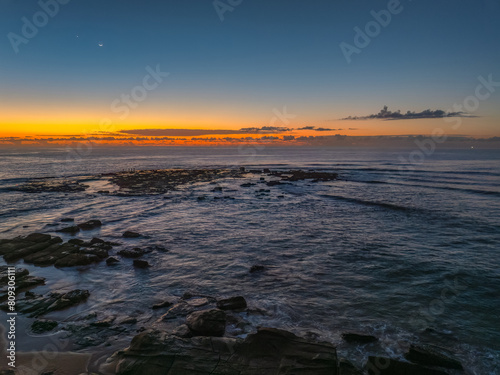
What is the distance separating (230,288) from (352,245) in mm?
11060

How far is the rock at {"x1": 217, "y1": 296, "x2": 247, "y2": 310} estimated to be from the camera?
12.7 metres

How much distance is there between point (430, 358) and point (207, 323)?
720 cm

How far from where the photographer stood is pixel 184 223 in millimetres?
29484

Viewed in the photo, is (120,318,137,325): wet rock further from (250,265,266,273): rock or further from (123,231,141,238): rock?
(123,231,141,238): rock

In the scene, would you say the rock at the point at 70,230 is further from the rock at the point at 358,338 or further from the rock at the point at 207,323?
the rock at the point at 358,338

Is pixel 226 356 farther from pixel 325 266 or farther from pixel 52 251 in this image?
pixel 52 251

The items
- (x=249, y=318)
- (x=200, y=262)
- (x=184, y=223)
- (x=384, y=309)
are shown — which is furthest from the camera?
(x=184, y=223)

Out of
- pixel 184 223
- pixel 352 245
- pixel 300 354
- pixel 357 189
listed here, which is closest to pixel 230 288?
pixel 300 354

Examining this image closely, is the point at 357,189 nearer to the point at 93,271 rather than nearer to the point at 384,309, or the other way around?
the point at 384,309

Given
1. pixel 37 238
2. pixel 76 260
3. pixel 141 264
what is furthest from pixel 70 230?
pixel 141 264

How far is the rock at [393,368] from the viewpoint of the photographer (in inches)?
317

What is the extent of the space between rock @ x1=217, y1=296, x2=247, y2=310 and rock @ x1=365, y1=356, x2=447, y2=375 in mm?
5589

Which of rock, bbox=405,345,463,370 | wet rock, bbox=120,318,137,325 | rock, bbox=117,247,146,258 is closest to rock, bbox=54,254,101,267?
rock, bbox=117,247,146,258

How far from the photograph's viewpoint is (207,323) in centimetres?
1042
